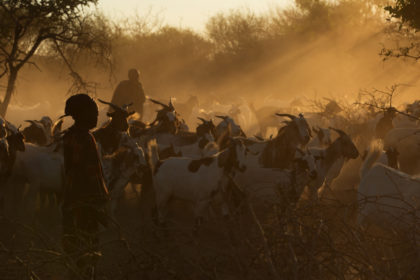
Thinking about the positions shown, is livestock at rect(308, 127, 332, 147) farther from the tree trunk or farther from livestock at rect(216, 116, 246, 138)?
the tree trunk

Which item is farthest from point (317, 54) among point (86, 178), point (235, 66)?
point (86, 178)

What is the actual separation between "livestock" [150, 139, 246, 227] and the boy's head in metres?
3.10

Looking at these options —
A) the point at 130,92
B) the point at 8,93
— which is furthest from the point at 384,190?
the point at 8,93

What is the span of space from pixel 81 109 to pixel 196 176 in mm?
3449

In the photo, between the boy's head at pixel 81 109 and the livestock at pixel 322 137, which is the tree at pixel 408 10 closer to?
the livestock at pixel 322 137

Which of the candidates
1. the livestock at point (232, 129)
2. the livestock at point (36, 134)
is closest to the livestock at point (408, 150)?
the livestock at point (232, 129)

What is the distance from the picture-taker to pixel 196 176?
8.35 meters

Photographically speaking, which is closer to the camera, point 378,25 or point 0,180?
point 0,180

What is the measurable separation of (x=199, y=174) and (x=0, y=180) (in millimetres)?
2702

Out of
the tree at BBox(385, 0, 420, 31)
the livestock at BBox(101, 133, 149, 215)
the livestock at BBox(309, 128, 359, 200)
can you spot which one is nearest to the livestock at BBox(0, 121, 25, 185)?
the livestock at BBox(101, 133, 149, 215)

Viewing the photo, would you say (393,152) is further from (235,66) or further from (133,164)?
(235,66)

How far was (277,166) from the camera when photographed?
32.4ft

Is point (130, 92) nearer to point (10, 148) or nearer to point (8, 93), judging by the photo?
point (8, 93)

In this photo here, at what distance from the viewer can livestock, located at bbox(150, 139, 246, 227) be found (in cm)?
820
